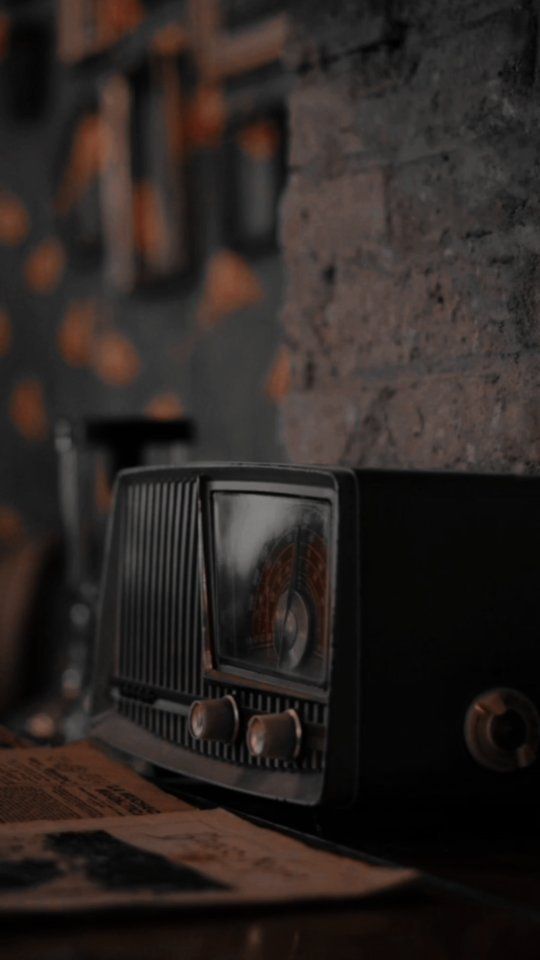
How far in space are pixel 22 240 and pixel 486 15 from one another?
2.74 metres

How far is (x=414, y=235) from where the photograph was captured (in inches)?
61.8

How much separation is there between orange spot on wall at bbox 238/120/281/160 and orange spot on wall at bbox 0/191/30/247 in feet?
3.06

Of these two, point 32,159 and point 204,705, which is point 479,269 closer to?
point 204,705

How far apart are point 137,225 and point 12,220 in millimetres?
593

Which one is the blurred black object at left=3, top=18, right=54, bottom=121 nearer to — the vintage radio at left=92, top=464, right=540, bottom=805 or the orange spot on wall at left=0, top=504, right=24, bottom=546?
the orange spot on wall at left=0, top=504, right=24, bottom=546

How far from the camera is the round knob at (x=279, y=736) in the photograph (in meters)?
1.10

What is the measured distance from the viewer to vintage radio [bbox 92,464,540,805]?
1071 mm

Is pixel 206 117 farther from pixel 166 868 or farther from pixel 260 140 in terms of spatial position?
pixel 166 868

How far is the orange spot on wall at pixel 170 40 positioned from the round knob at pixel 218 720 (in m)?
2.53

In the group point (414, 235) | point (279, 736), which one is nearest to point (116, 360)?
point (414, 235)

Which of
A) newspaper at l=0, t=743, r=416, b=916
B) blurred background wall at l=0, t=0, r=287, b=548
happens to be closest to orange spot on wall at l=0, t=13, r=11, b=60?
blurred background wall at l=0, t=0, r=287, b=548

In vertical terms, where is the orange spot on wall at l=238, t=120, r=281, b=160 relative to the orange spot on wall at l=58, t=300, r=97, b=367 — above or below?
above

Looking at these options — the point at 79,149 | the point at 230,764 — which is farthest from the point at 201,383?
the point at 230,764

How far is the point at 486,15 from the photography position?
146 centimetres
